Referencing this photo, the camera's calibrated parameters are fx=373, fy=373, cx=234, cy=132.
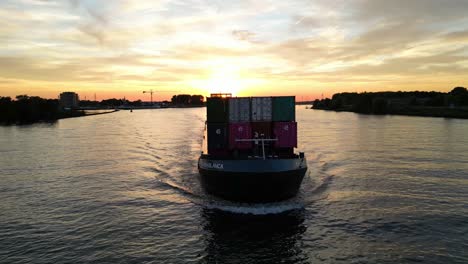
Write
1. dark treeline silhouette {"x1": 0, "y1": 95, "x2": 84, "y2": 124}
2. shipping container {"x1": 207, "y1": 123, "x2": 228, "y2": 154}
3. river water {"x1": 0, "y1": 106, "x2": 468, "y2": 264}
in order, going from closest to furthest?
river water {"x1": 0, "y1": 106, "x2": 468, "y2": 264}, shipping container {"x1": 207, "y1": 123, "x2": 228, "y2": 154}, dark treeline silhouette {"x1": 0, "y1": 95, "x2": 84, "y2": 124}

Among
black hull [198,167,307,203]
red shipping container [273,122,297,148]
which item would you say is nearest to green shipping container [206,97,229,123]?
red shipping container [273,122,297,148]

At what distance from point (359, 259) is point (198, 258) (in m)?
7.09

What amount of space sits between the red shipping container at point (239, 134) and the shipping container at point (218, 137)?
0.52 m

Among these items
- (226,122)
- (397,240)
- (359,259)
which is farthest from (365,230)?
(226,122)

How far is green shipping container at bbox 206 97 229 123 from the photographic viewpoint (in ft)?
96.5

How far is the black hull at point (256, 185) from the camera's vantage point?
23.6 metres

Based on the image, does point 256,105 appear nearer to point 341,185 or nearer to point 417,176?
point 341,185

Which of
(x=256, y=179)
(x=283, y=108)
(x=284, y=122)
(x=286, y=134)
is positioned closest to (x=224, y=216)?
(x=256, y=179)

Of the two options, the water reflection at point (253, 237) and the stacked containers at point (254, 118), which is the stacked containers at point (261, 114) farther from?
the water reflection at point (253, 237)

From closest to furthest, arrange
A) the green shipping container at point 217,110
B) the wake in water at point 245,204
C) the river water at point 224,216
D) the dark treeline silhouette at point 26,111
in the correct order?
1. the river water at point 224,216
2. the wake in water at point 245,204
3. the green shipping container at point 217,110
4. the dark treeline silhouette at point 26,111

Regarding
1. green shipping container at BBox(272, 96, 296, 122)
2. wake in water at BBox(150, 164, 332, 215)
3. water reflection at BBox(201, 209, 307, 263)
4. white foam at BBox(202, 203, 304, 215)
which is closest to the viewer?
water reflection at BBox(201, 209, 307, 263)

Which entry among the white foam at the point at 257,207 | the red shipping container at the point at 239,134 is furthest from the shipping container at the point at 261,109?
the white foam at the point at 257,207

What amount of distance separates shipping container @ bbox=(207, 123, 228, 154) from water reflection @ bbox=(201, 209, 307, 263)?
685 cm

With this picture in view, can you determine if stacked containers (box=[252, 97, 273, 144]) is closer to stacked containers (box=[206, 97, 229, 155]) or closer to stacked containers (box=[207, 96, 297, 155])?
stacked containers (box=[207, 96, 297, 155])
